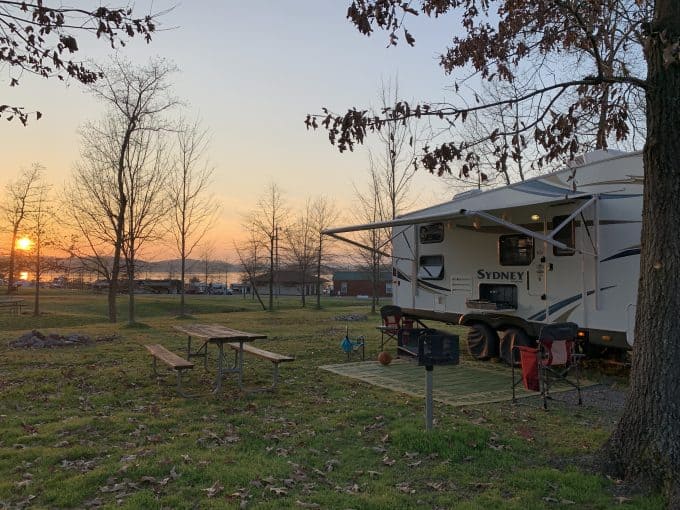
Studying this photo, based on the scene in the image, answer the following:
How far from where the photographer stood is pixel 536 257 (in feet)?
28.8

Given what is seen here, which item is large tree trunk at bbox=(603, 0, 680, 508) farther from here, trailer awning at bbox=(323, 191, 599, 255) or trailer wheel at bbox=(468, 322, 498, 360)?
trailer wheel at bbox=(468, 322, 498, 360)

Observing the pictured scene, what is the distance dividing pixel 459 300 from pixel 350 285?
184ft

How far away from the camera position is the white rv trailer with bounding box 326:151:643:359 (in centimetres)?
758

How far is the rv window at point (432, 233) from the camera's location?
35.5ft

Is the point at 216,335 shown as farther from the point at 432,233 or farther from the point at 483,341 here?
the point at 432,233

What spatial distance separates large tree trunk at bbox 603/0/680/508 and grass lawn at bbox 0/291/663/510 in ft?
1.16

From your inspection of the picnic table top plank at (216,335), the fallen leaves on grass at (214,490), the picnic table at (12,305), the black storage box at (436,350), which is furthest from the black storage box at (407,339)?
the picnic table at (12,305)

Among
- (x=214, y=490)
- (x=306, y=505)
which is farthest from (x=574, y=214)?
(x=214, y=490)

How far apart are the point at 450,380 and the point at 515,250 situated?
2462 mm

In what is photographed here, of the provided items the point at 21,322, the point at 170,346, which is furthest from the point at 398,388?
the point at 21,322

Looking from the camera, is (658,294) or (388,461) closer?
(658,294)

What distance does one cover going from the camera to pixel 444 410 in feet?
20.7

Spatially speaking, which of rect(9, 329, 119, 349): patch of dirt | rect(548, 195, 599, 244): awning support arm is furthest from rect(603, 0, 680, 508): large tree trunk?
rect(9, 329, 119, 349): patch of dirt

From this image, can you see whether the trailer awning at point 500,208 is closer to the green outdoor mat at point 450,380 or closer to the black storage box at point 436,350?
the green outdoor mat at point 450,380
